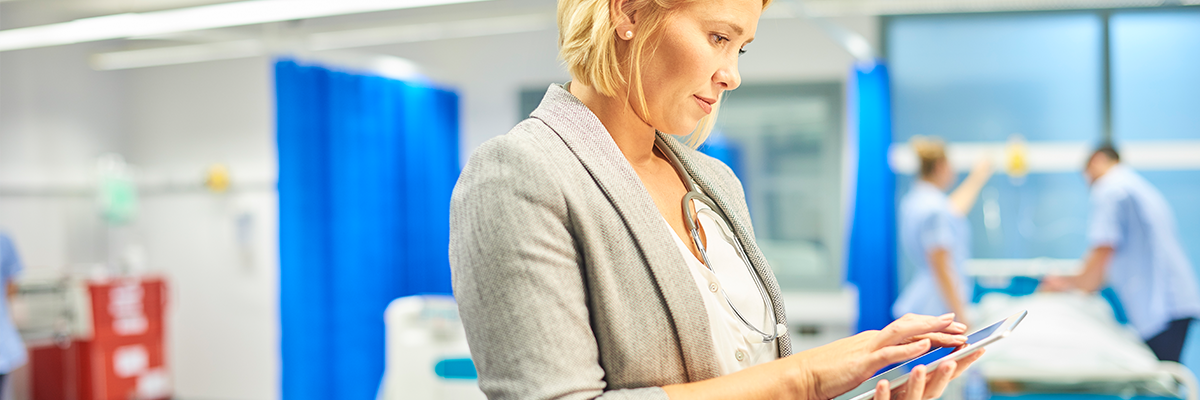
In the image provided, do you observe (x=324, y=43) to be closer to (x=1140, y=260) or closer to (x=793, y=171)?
(x=793, y=171)

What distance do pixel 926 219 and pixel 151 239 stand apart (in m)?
4.94

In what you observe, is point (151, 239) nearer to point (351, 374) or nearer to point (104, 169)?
point (104, 169)

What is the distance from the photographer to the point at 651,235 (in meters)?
0.76

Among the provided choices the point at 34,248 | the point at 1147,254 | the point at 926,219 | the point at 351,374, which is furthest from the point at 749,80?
the point at 34,248

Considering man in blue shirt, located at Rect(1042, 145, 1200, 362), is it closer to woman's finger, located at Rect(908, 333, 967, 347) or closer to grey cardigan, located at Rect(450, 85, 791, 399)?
woman's finger, located at Rect(908, 333, 967, 347)

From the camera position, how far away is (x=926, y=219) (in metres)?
3.91

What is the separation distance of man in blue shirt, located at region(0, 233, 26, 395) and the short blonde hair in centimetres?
393

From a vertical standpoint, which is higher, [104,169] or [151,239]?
[104,169]

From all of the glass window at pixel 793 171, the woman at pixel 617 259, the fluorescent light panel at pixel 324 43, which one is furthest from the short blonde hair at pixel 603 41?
the glass window at pixel 793 171

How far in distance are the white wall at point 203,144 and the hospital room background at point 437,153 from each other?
0.01 meters

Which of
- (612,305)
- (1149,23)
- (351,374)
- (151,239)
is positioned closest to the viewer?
(612,305)

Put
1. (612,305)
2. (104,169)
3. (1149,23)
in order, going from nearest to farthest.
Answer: (612,305) → (1149,23) → (104,169)

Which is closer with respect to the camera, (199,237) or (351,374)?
(351,374)

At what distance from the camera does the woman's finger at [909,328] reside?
2.45 ft
